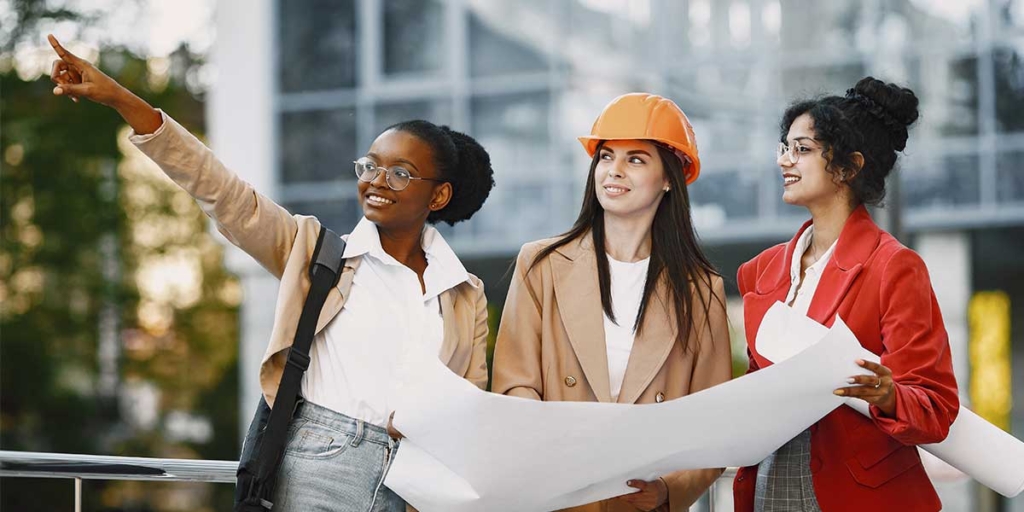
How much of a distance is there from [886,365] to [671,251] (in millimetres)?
694

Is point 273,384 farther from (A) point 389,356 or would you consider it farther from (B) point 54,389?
(B) point 54,389

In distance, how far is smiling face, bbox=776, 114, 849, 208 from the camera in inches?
131

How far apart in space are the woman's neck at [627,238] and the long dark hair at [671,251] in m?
0.03

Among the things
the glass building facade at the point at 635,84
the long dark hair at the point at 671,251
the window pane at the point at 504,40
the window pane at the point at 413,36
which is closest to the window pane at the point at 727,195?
the glass building facade at the point at 635,84

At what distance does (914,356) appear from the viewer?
299 centimetres

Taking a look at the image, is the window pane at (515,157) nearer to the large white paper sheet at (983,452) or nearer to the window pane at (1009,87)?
the window pane at (1009,87)

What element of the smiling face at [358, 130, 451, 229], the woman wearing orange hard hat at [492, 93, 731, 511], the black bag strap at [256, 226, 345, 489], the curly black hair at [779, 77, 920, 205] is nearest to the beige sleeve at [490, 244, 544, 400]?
the woman wearing orange hard hat at [492, 93, 731, 511]

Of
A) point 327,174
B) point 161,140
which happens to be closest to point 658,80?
point 327,174

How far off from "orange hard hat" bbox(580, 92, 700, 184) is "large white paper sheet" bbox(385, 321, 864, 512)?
861mm

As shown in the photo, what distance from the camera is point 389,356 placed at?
335 centimetres

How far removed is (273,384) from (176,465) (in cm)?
83

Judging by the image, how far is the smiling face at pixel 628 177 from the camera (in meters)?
3.41

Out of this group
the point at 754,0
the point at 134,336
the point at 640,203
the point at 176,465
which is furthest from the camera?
the point at 134,336

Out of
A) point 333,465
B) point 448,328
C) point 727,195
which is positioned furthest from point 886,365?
point 727,195
